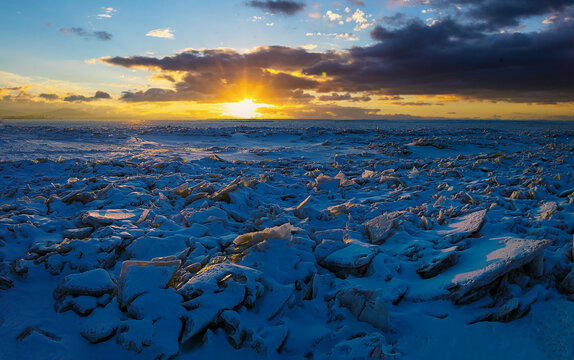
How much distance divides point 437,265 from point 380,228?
81cm

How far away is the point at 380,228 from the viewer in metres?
3.30

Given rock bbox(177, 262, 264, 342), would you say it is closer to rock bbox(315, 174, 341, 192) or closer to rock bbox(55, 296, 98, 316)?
rock bbox(55, 296, 98, 316)

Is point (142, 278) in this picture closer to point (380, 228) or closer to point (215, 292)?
point (215, 292)

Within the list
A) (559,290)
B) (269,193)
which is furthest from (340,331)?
(269,193)

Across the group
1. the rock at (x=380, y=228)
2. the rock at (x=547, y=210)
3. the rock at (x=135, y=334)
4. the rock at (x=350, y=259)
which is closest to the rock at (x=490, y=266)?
the rock at (x=350, y=259)

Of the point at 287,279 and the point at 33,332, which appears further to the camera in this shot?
the point at 287,279

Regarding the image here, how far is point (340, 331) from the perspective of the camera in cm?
200

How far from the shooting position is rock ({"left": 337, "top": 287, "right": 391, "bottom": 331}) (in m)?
2.02

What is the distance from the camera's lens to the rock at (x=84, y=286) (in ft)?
7.23

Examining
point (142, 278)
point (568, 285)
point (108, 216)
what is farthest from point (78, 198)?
point (568, 285)

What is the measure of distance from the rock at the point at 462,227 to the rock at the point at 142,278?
8.33 feet

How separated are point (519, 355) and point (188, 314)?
1996 mm

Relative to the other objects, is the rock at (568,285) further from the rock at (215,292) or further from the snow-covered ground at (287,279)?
the rock at (215,292)

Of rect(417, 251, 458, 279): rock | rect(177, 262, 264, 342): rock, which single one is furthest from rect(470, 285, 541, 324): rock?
rect(177, 262, 264, 342): rock
